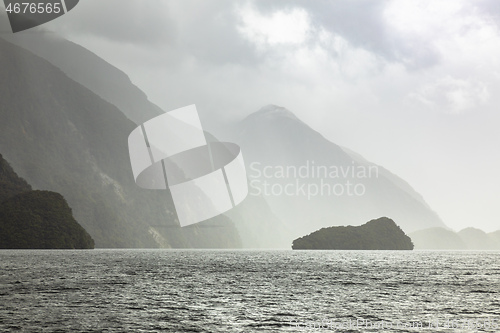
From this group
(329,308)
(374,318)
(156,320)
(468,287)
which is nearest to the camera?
(156,320)

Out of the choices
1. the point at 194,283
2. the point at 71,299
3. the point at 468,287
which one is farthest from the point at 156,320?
the point at 468,287

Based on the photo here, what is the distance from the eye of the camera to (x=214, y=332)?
3444 cm

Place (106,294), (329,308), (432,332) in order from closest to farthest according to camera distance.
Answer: (432,332), (329,308), (106,294)

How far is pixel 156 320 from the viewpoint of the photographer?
38750mm

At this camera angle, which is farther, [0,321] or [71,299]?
[71,299]

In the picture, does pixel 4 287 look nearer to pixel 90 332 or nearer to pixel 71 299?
pixel 71 299

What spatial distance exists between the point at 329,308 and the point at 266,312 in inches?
276

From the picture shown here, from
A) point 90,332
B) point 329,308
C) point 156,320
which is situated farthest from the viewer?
point 329,308

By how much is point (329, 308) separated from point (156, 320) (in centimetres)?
1754

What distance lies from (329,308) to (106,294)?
995 inches

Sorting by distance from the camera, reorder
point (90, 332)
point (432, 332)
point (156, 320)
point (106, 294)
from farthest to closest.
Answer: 1. point (106, 294)
2. point (156, 320)
3. point (432, 332)
4. point (90, 332)

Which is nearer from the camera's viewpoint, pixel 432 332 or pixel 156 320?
pixel 432 332

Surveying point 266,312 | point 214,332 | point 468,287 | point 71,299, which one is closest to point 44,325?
point 214,332

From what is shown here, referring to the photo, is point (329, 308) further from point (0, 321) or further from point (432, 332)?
point (0, 321)
